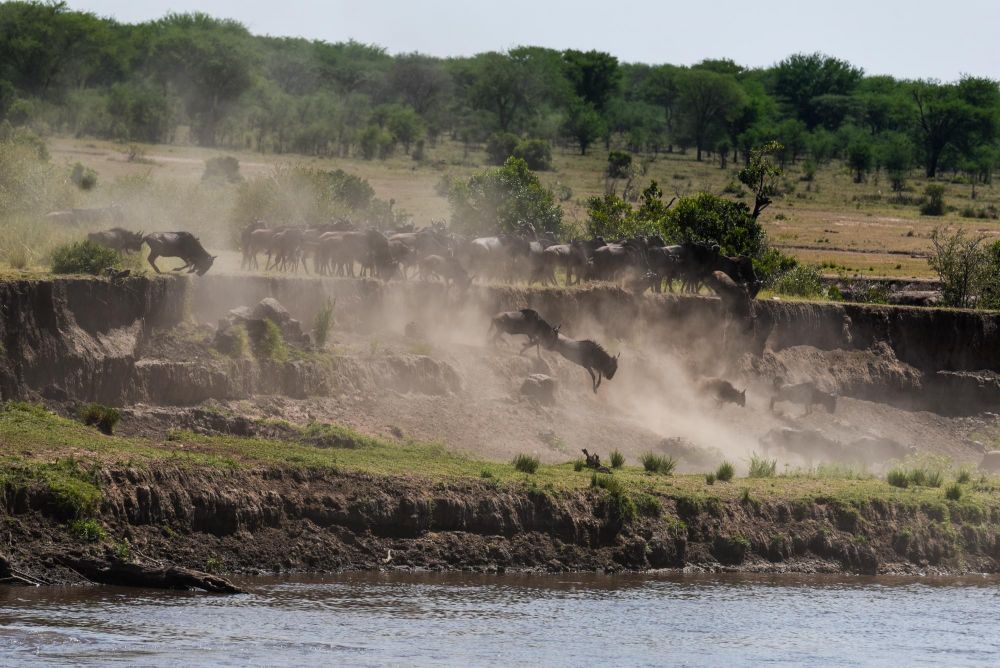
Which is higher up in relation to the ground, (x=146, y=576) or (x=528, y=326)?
(x=528, y=326)

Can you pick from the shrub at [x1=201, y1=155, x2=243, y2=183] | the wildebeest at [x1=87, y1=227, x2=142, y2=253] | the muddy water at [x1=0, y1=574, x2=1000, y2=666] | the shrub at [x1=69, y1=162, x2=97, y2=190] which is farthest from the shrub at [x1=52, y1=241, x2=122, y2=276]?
the shrub at [x1=201, y1=155, x2=243, y2=183]

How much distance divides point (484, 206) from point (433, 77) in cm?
8079

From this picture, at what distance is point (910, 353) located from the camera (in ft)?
175

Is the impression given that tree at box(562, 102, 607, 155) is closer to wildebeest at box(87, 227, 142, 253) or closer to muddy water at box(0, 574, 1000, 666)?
wildebeest at box(87, 227, 142, 253)

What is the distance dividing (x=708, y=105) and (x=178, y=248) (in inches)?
3954

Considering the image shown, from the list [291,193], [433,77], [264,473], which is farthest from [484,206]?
[433,77]

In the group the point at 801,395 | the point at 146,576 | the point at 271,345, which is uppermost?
the point at 271,345

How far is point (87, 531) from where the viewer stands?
75.2ft

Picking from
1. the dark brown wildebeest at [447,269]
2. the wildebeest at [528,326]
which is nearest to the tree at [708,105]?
the dark brown wildebeest at [447,269]

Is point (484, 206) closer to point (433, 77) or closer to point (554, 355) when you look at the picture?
point (554, 355)

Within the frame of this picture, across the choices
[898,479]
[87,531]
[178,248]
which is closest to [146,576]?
[87,531]

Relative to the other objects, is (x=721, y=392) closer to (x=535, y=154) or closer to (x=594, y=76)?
(x=535, y=154)

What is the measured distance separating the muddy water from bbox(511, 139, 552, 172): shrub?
80.4 metres

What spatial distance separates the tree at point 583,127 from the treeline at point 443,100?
0.16m
